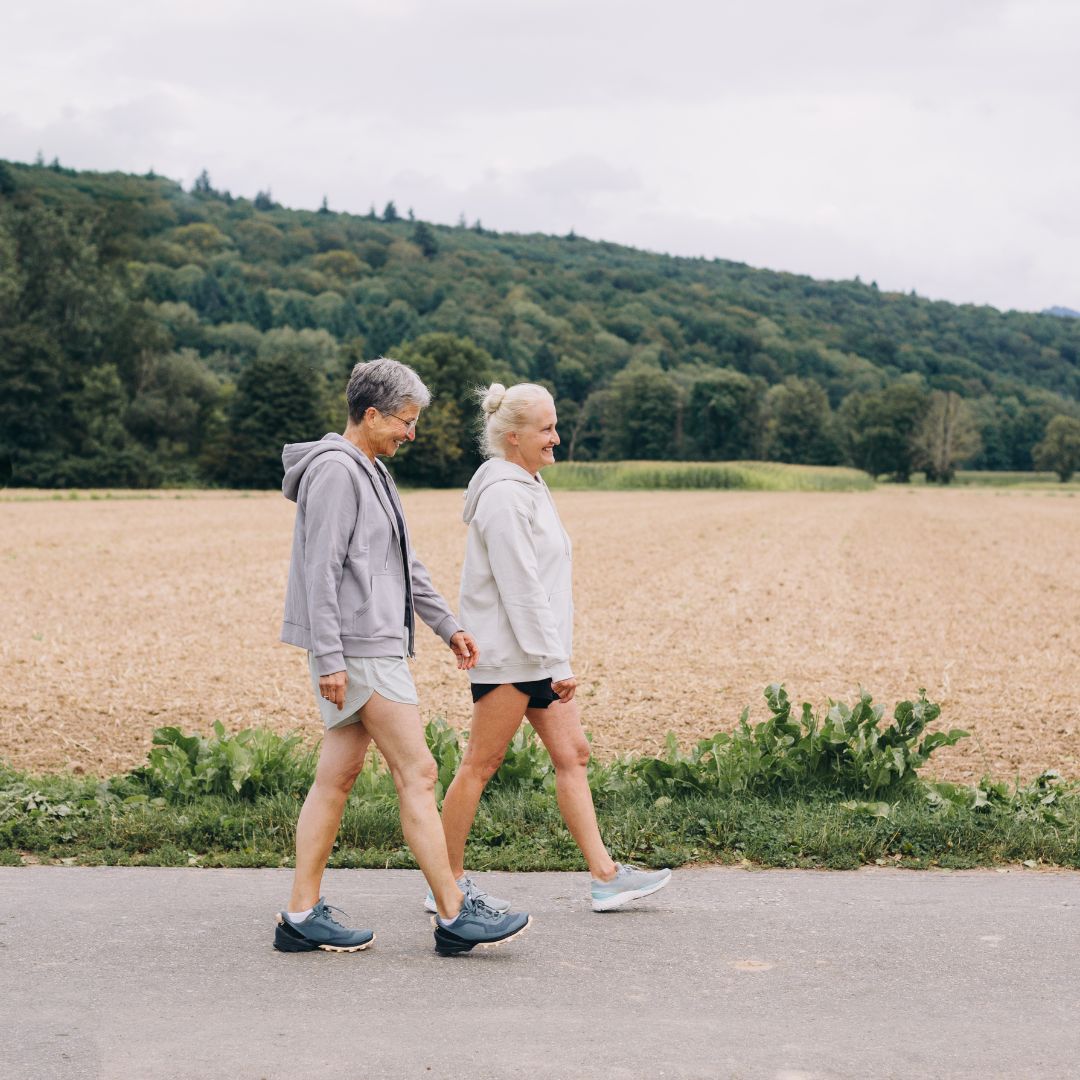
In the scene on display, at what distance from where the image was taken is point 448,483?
3361 inches

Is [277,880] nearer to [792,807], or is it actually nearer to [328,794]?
[328,794]

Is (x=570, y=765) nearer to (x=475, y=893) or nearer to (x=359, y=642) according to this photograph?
(x=475, y=893)

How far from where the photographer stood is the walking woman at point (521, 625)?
4.70m

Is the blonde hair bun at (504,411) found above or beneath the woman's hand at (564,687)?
above

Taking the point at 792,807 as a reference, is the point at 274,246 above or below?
above

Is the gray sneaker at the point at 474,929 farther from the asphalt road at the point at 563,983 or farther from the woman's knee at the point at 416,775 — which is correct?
the woman's knee at the point at 416,775

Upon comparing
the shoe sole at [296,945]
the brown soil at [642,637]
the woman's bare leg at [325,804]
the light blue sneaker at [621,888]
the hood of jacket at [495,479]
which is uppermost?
the hood of jacket at [495,479]

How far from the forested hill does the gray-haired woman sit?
70.6 metres

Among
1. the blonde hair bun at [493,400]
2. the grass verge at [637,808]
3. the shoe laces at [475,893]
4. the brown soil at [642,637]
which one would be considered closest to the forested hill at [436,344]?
the brown soil at [642,637]

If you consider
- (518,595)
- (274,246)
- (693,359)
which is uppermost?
(274,246)

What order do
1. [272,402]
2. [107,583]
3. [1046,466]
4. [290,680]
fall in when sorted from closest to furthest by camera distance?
[290,680], [107,583], [272,402], [1046,466]

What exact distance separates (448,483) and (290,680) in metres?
73.5

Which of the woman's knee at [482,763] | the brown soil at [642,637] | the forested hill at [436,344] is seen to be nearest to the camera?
the woman's knee at [482,763]

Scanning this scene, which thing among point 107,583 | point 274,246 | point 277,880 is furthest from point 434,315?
point 277,880
